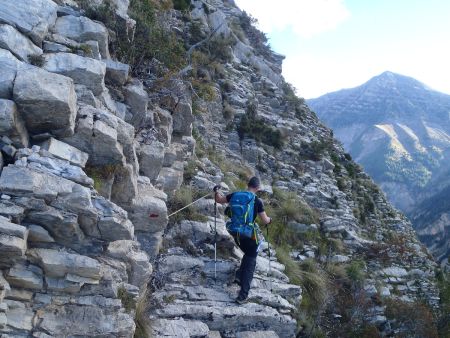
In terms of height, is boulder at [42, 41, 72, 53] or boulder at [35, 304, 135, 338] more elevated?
boulder at [42, 41, 72, 53]

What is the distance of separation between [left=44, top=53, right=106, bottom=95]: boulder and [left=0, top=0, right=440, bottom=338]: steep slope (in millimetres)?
21

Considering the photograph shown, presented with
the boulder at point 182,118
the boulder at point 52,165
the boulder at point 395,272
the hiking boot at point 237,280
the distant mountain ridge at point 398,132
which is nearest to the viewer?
the boulder at point 52,165

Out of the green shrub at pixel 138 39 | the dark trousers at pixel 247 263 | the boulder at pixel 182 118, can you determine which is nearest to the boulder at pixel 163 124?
the boulder at pixel 182 118

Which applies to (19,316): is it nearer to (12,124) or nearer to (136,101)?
(12,124)

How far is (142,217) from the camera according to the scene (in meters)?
6.14

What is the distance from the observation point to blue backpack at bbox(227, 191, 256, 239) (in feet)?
20.6

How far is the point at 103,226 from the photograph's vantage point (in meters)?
4.81

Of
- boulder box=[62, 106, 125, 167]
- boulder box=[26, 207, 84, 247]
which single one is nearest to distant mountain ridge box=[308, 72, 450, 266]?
boulder box=[62, 106, 125, 167]

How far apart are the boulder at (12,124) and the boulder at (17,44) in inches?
48.0

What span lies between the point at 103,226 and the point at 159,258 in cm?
190

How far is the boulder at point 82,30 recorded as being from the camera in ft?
21.9

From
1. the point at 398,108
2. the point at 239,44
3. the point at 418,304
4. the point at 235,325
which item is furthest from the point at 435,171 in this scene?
the point at 235,325

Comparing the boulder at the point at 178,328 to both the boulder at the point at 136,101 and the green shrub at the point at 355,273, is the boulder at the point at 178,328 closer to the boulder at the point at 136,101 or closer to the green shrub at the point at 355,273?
the boulder at the point at 136,101

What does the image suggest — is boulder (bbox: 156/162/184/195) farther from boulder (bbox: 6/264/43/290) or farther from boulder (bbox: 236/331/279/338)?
boulder (bbox: 6/264/43/290)
